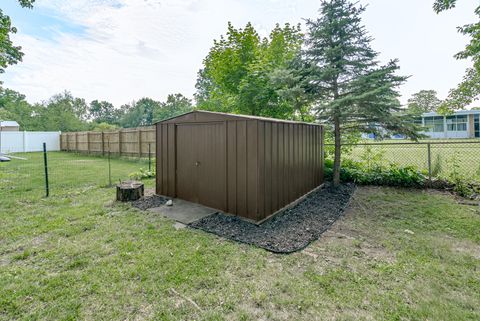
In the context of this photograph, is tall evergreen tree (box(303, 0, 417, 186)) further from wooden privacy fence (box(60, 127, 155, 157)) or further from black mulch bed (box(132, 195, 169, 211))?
wooden privacy fence (box(60, 127, 155, 157))

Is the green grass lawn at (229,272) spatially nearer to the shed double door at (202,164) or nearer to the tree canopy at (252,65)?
the shed double door at (202,164)

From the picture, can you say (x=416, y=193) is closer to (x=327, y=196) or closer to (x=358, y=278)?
(x=327, y=196)

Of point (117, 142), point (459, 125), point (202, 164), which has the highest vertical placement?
point (459, 125)

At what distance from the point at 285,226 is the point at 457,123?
112 feet

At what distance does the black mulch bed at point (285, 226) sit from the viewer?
121 inches

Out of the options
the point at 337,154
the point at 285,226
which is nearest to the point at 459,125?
the point at 337,154

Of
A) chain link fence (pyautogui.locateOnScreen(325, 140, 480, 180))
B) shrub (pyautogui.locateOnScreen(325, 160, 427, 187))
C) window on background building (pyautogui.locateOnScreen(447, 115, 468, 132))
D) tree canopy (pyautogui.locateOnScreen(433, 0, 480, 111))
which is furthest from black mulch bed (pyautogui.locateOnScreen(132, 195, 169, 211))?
window on background building (pyautogui.locateOnScreen(447, 115, 468, 132))

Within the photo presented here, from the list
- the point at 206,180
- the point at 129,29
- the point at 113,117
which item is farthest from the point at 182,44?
the point at 113,117

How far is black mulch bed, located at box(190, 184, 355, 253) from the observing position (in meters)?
3.08

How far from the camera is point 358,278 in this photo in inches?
90.4

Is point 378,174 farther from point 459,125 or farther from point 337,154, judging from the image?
point 459,125

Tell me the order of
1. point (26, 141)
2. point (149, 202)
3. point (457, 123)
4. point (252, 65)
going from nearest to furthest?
point (149, 202) → point (252, 65) → point (26, 141) → point (457, 123)

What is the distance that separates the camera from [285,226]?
144 inches

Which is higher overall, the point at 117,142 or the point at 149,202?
the point at 117,142
